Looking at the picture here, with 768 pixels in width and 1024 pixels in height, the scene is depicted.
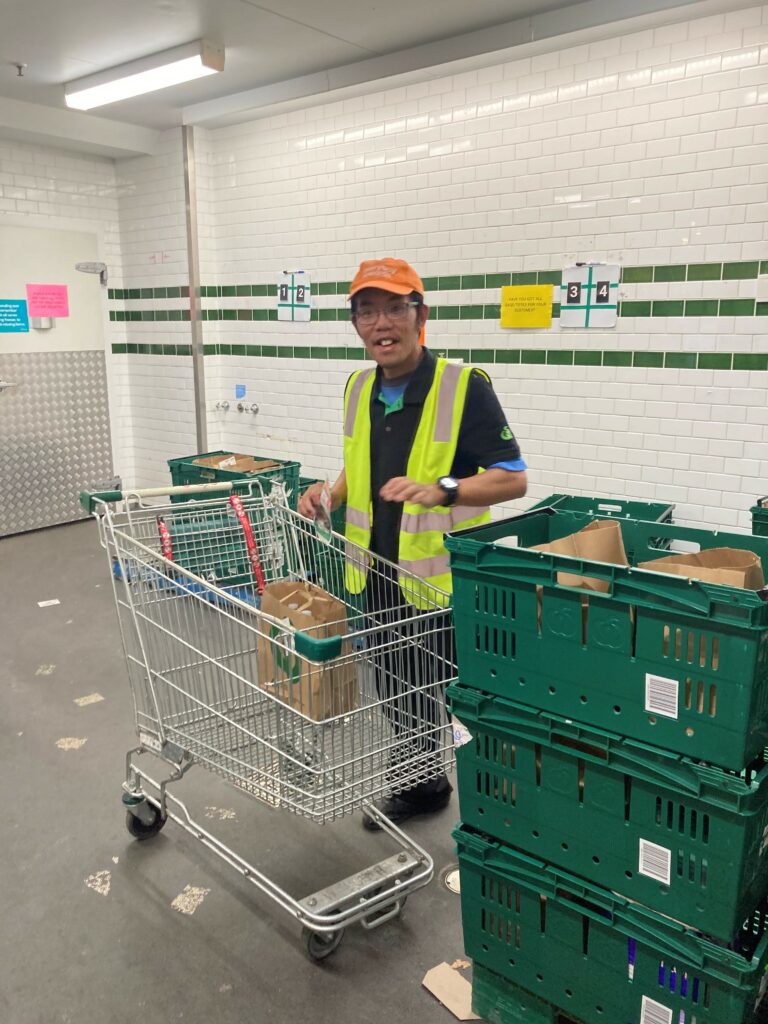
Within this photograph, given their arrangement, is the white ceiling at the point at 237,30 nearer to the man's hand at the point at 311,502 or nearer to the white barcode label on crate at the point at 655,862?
the man's hand at the point at 311,502

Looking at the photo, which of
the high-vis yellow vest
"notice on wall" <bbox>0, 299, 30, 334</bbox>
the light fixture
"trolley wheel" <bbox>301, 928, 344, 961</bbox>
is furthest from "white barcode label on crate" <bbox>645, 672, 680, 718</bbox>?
"notice on wall" <bbox>0, 299, 30, 334</bbox>

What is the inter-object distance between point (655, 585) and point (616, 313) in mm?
3299

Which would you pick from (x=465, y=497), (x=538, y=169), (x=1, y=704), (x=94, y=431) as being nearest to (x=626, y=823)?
(x=465, y=497)

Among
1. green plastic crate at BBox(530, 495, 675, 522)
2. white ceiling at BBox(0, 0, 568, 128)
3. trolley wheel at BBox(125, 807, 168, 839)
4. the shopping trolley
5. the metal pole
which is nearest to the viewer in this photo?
the shopping trolley

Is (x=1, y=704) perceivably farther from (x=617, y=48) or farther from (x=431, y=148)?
(x=617, y=48)

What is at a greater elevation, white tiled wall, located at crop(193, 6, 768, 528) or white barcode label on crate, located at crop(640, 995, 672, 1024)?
white tiled wall, located at crop(193, 6, 768, 528)

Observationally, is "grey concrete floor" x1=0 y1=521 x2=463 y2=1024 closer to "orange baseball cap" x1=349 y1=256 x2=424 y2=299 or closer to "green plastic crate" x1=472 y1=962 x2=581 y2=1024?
"green plastic crate" x1=472 y1=962 x2=581 y2=1024

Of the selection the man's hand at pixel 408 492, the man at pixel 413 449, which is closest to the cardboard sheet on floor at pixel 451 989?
the man at pixel 413 449

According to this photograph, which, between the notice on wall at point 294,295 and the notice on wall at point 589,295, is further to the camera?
the notice on wall at point 294,295

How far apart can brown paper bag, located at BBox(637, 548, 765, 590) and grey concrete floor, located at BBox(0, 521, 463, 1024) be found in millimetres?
1410

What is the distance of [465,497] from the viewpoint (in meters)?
2.42

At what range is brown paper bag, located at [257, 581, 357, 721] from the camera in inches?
80.8

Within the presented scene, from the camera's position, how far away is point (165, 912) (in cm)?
256

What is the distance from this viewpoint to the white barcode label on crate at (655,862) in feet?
5.20
